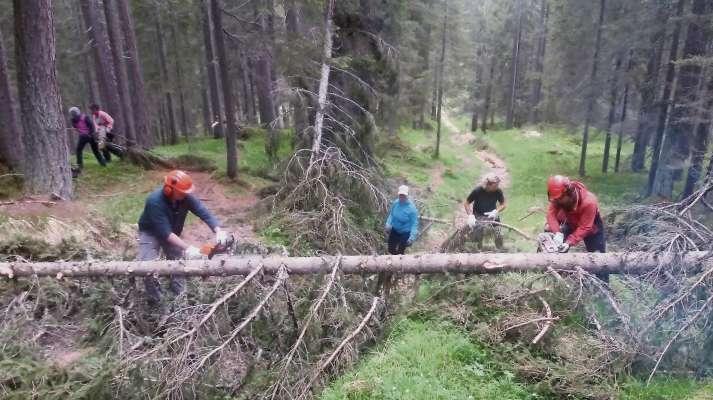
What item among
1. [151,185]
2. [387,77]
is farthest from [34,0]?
[387,77]

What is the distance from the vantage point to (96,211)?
695 cm

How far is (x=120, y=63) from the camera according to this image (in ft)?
45.9

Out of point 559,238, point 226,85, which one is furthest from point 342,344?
point 226,85

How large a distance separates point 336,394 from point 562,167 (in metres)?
20.0

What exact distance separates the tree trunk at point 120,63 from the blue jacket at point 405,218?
31.9 ft

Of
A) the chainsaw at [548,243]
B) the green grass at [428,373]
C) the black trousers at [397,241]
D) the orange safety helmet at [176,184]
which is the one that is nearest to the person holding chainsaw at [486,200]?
the black trousers at [397,241]

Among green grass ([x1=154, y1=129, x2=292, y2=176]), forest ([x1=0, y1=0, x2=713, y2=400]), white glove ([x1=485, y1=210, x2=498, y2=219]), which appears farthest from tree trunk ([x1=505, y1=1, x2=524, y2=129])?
white glove ([x1=485, y1=210, x2=498, y2=219])

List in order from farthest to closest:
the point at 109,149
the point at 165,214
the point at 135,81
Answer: the point at 135,81 < the point at 109,149 < the point at 165,214

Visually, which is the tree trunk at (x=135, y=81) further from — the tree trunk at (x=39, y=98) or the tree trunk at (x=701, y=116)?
the tree trunk at (x=701, y=116)

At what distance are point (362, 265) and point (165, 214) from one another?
2477mm

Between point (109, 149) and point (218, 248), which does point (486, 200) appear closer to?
point (218, 248)

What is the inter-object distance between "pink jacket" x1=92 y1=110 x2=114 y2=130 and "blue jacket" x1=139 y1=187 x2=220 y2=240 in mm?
7264

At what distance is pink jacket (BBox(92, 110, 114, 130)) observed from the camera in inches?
428

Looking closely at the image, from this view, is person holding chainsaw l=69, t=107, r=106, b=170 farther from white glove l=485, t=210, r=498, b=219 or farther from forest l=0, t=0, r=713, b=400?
white glove l=485, t=210, r=498, b=219
